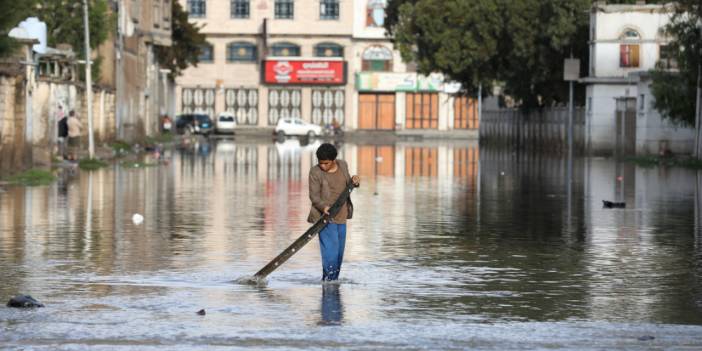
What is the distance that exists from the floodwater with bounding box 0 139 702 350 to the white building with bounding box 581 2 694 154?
1205 inches

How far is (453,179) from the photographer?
4025 cm

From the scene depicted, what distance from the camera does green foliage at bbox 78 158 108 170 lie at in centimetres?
4300

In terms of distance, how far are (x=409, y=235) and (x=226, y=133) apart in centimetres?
8191

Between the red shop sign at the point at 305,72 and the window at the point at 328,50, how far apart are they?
113cm

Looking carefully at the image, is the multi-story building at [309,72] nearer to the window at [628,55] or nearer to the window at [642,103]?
the window at [628,55]

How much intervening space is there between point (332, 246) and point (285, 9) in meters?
94.7


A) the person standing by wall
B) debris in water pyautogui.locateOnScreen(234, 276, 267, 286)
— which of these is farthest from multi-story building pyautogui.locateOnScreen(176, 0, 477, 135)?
debris in water pyautogui.locateOnScreen(234, 276, 267, 286)

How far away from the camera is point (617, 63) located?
6538cm

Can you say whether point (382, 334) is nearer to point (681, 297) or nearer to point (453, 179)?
point (681, 297)

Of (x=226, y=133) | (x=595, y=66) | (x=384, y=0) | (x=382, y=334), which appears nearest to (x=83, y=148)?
(x=595, y=66)

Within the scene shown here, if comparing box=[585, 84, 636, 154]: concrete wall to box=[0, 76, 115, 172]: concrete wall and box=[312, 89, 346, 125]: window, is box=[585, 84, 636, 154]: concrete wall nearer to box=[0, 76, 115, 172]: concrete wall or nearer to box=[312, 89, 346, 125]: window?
box=[0, 76, 115, 172]: concrete wall

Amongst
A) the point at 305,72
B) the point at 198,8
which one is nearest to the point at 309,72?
the point at 305,72

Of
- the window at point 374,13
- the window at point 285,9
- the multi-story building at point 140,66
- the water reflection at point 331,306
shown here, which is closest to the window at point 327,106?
the window at point 374,13

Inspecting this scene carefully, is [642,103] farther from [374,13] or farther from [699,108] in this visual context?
[374,13]
